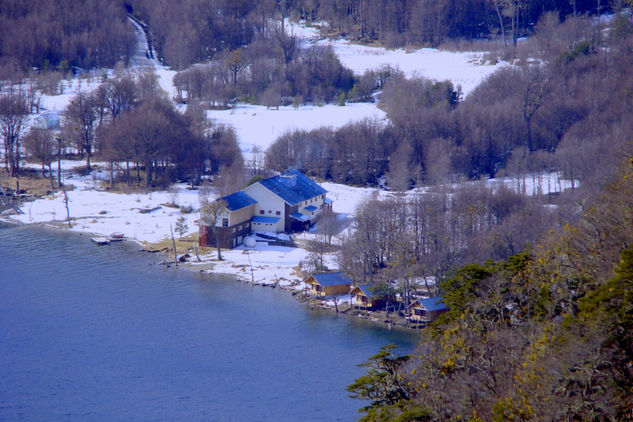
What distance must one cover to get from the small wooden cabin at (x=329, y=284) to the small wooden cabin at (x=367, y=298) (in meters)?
0.46

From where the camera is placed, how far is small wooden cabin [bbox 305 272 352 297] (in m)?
12.3

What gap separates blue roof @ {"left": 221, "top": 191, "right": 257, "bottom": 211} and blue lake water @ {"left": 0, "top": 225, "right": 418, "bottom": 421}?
6.48 ft

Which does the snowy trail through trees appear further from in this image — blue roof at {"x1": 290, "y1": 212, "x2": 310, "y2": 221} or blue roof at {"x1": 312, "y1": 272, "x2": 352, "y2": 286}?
blue roof at {"x1": 312, "y1": 272, "x2": 352, "y2": 286}

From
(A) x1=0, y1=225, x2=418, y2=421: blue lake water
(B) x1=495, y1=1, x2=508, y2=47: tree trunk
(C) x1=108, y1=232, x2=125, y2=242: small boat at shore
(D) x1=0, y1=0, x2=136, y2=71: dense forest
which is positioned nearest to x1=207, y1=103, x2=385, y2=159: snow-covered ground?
(C) x1=108, y1=232, x2=125, y2=242: small boat at shore

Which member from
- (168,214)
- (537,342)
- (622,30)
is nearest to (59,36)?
(168,214)

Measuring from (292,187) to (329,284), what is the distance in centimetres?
478

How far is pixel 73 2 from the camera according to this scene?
35156mm

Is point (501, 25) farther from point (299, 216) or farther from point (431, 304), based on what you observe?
point (431, 304)

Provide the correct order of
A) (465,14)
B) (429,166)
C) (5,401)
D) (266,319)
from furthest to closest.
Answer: (465,14) → (429,166) → (266,319) → (5,401)

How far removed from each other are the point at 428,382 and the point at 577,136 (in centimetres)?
1649

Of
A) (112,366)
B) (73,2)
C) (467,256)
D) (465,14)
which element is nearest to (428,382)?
(112,366)

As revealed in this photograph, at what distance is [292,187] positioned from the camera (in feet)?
54.5

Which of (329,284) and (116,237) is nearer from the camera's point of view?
(329,284)

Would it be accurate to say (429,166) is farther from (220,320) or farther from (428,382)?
(428,382)
